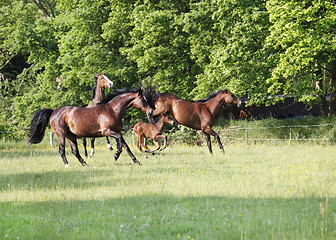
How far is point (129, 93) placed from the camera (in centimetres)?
1341

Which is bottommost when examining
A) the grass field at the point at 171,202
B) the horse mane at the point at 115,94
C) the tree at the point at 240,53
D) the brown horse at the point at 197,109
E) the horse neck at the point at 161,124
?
the grass field at the point at 171,202

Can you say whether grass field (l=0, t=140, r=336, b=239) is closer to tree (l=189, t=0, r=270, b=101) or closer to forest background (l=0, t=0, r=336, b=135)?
forest background (l=0, t=0, r=336, b=135)

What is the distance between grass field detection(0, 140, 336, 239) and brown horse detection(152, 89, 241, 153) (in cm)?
436

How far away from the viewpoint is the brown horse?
55.1 feet

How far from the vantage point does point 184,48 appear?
2747 centimetres

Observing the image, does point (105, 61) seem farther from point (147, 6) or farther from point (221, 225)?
point (221, 225)

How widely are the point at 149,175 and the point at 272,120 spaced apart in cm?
1554

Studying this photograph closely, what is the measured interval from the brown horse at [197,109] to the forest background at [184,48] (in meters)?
4.35

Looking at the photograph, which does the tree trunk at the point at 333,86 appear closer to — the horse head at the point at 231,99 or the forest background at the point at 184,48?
the forest background at the point at 184,48

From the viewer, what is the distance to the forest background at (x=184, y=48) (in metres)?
19.7

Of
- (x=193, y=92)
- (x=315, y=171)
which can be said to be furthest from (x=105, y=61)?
(x=315, y=171)

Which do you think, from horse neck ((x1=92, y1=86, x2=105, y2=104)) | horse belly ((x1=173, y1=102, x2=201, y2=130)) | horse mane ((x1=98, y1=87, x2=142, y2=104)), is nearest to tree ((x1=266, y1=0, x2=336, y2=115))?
horse belly ((x1=173, y1=102, x2=201, y2=130))

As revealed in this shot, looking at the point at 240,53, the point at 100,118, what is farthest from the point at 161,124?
the point at 240,53

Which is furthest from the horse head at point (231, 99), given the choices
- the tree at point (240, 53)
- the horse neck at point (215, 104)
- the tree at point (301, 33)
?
the tree at point (240, 53)
